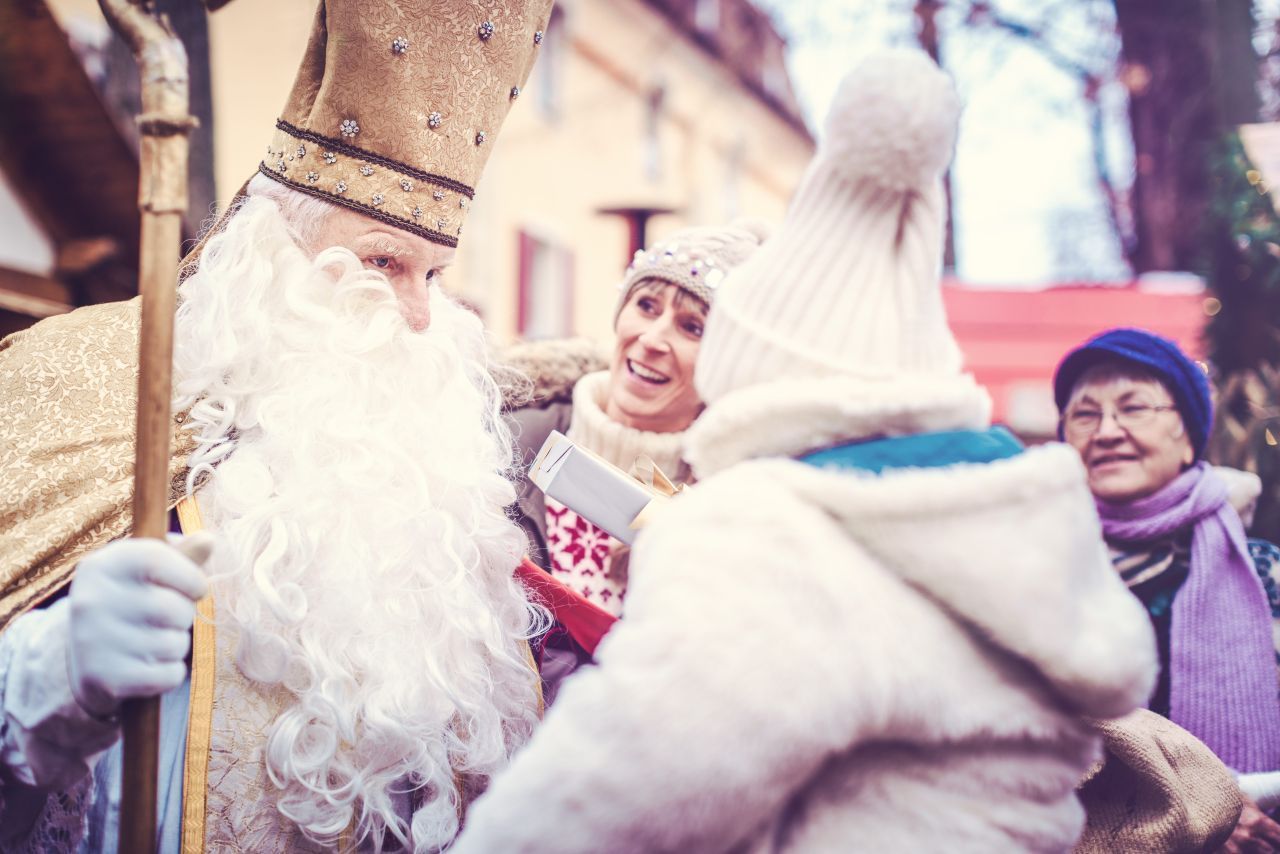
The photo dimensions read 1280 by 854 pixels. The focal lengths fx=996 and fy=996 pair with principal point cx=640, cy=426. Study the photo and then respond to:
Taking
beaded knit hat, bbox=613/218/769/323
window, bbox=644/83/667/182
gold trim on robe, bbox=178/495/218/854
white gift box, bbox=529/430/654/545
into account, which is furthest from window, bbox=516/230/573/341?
gold trim on robe, bbox=178/495/218/854

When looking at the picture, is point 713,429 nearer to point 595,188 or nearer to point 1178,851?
point 1178,851

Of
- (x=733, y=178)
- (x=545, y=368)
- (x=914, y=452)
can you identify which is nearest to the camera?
(x=914, y=452)

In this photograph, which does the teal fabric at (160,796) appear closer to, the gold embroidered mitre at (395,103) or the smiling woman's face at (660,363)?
the gold embroidered mitre at (395,103)

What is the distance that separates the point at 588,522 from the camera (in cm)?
246

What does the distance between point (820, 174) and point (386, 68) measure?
3.33ft

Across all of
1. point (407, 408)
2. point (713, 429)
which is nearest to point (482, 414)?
point (407, 408)

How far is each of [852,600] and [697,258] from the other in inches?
64.4

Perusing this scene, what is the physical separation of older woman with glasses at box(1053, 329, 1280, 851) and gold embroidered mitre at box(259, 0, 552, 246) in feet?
6.45

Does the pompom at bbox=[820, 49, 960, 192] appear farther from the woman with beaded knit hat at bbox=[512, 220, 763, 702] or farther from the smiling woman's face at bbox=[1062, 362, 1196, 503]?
the smiling woman's face at bbox=[1062, 362, 1196, 503]

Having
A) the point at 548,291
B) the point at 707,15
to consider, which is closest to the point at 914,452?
the point at 548,291

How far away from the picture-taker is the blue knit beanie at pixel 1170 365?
2.86 m

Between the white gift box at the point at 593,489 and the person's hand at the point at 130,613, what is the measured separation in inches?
28.9

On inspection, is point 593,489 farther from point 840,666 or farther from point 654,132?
point 654,132

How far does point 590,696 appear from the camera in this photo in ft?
3.67
